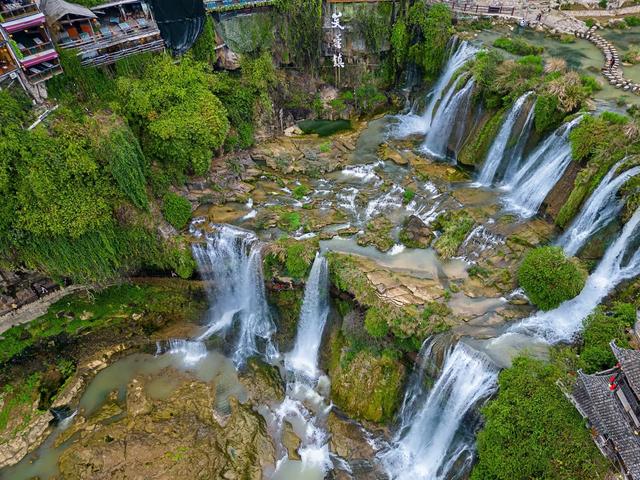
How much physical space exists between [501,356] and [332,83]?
89.0 feet

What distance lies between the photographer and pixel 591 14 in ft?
112

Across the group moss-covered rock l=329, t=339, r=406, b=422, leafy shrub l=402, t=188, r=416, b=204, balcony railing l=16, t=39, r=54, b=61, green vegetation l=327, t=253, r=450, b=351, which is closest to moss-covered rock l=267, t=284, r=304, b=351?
green vegetation l=327, t=253, r=450, b=351

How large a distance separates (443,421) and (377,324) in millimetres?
5077

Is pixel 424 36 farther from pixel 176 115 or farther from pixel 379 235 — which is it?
pixel 176 115

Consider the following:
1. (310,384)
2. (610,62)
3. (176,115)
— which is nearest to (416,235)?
(310,384)

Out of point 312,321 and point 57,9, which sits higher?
point 57,9

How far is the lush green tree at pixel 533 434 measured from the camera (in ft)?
46.3

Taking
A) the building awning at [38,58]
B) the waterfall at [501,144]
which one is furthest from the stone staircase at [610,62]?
the building awning at [38,58]

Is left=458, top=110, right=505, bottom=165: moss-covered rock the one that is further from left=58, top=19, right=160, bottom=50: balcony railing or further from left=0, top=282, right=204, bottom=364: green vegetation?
left=58, top=19, right=160, bottom=50: balcony railing

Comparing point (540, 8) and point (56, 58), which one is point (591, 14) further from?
point (56, 58)

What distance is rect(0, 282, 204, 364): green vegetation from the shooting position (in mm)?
23156

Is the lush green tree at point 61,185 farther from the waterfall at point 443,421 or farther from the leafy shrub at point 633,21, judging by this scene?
the leafy shrub at point 633,21

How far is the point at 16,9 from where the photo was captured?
22.3 m

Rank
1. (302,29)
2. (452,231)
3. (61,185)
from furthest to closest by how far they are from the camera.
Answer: (302,29), (452,231), (61,185)
